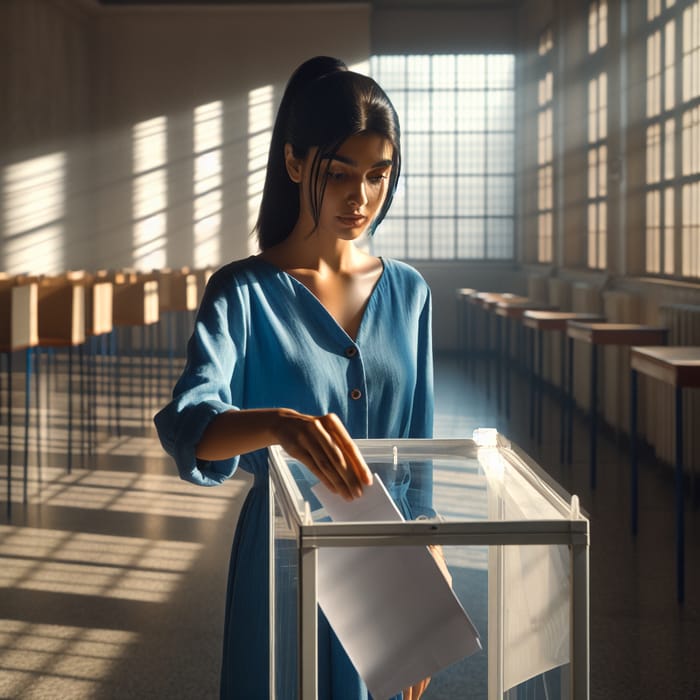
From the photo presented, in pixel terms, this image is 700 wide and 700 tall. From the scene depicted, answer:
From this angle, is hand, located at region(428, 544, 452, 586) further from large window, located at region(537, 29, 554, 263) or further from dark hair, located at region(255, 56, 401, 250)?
large window, located at region(537, 29, 554, 263)

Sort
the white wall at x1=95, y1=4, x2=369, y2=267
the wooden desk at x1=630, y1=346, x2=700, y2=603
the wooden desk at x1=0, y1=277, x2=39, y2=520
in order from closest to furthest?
the wooden desk at x1=630, y1=346, x2=700, y2=603 < the wooden desk at x1=0, y1=277, x2=39, y2=520 < the white wall at x1=95, y1=4, x2=369, y2=267

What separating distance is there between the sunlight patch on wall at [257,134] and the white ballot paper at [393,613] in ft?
44.5

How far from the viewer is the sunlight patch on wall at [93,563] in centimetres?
410

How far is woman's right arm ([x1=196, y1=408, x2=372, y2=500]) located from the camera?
0.92 metres

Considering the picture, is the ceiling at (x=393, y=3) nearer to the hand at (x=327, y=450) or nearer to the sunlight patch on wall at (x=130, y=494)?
the sunlight patch on wall at (x=130, y=494)

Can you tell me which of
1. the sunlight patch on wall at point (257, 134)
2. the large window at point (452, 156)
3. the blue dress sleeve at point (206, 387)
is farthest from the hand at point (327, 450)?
the sunlight patch on wall at point (257, 134)

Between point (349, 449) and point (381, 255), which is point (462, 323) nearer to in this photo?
point (381, 255)

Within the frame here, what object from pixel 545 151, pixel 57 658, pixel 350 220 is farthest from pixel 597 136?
A: pixel 350 220

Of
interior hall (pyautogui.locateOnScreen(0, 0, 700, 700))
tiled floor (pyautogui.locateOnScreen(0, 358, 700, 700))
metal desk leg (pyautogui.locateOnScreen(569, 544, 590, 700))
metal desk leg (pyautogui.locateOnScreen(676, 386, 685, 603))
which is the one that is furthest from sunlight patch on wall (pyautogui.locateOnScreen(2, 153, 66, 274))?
metal desk leg (pyautogui.locateOnScreen(569, 544, 590, 700))

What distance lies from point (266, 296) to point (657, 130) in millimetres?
6918

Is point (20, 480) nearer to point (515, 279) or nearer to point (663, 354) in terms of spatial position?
point (663, 354)

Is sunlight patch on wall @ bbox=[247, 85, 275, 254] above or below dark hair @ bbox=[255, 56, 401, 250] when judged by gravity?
above

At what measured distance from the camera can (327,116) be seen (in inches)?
48.4

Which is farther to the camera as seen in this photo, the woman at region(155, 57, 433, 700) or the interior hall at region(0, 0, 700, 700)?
the interior hall at region(0, 0, 700, 700)
